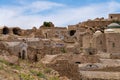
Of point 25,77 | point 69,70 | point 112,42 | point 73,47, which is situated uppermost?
point 25,77

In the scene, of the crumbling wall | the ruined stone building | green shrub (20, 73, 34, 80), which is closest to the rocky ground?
green shrub (20, 73, 34, 80)

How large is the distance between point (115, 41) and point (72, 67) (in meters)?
24.5

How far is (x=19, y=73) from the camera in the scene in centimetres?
1103

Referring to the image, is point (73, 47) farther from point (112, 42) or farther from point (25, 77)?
point (25, 77)

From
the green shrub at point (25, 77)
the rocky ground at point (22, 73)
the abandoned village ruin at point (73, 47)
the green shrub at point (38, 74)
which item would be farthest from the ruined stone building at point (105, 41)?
the green shrub at point (25, 77)

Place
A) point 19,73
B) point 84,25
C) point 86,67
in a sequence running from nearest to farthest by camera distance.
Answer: point 19,73
point 86,67
point 84,25

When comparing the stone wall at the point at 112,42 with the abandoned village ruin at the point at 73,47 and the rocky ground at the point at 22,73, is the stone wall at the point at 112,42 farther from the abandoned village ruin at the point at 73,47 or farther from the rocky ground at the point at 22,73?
the rocky ground at the point at 22,73

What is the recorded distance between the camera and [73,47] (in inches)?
1417

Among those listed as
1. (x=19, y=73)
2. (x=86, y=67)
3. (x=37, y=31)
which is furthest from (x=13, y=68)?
(x=37, y=31)

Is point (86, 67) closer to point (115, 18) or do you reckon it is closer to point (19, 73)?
point (19, 73)

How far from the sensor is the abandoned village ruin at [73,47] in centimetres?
1820

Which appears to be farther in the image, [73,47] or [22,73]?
[73,47]

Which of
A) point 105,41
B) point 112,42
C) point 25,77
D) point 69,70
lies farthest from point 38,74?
point 105,41

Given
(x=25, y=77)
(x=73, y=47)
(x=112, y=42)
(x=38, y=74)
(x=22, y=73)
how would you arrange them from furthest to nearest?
1. (x=112, y=42)
2. (x=73, y=47)
3. (x=38, y=74)
4. (x=22, y=73)
5. (x=25, y=77)
